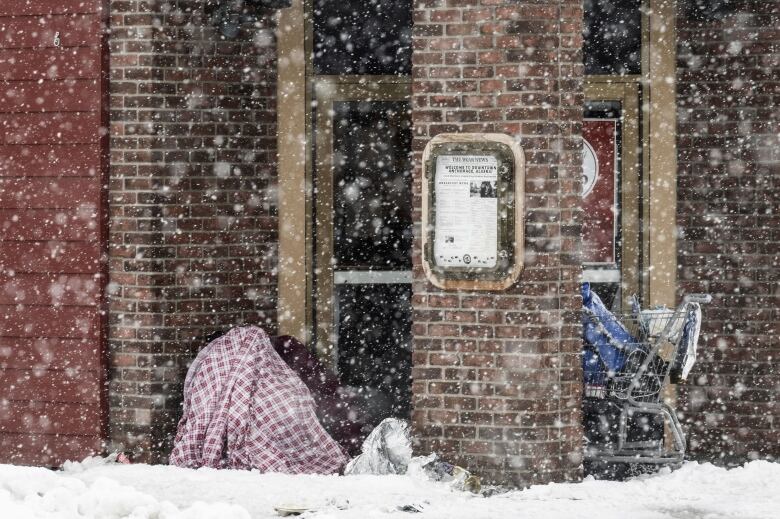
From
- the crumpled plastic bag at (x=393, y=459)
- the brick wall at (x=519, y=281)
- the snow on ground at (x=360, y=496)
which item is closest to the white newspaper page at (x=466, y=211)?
the brick wall at (x=519, y=281)

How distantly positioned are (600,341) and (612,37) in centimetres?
238

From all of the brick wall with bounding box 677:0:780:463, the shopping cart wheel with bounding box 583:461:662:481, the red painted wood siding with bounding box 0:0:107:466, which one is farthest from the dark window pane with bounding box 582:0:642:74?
the red painted wood siding with bounding box 0:0:107:466

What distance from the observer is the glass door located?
8344 millimetres

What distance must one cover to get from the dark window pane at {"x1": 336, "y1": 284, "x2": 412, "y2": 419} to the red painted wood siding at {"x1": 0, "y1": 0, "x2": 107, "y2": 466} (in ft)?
5.64

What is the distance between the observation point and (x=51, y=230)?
7711 mm

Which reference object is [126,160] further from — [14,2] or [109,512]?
[109,512]

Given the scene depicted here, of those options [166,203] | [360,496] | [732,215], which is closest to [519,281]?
[360,496]

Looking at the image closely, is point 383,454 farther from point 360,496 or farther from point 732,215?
point 732,215

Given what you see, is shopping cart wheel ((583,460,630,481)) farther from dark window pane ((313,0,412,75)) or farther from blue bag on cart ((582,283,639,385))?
dark window pane ((313,0,412,75))

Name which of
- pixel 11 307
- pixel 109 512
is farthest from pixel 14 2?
pixel 109 512

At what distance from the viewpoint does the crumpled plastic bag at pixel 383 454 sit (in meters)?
7.06

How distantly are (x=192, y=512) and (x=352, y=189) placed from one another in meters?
3.44

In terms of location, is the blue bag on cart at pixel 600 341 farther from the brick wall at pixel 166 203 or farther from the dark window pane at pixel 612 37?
the brick wall at pixel 166 203

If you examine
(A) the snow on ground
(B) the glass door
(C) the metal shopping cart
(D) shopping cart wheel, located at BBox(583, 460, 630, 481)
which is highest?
(B) the glass door
